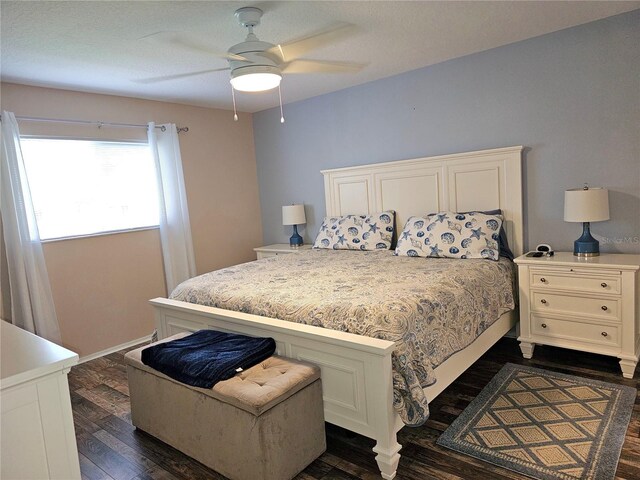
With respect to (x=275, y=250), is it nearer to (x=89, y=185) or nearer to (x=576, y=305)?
(x=89, y=185)

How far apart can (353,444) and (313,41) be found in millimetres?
2386

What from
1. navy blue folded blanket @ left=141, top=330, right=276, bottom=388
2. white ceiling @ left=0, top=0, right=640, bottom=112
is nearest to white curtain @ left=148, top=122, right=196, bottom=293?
white ceiling @ left=0, top=0, right=640, bottom=112

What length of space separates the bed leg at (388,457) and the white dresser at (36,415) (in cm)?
121

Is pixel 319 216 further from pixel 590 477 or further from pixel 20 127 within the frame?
pixel 590 477

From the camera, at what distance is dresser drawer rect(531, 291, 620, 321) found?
2.71 metres

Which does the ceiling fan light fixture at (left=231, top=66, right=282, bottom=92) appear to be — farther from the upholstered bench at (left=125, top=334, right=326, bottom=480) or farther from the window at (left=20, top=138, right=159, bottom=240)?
the window at (left=20, top=138, right=159, bottom=240)

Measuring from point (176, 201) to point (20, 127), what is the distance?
4.51 ft

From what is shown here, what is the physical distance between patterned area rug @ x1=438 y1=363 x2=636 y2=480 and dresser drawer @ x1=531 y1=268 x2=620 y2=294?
0.57 metres

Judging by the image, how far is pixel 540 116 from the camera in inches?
127

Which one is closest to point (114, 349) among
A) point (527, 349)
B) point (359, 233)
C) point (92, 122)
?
point (92, 122)

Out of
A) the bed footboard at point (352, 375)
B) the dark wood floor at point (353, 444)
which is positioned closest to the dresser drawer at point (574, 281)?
the dark wood floor at point (353, 444)

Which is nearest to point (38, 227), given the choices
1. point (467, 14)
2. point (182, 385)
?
point (182, 385)

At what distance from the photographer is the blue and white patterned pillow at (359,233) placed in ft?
12.8

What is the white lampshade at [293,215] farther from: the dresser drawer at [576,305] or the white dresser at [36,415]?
the white dresser at [36,415]
